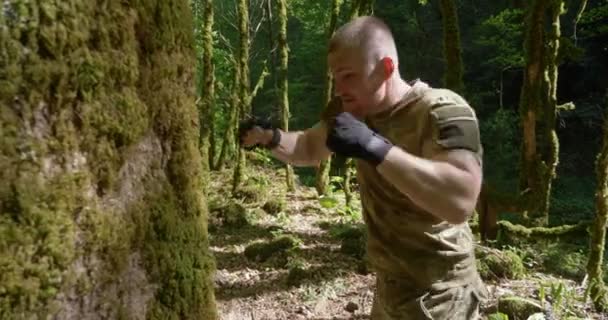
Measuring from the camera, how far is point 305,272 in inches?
262

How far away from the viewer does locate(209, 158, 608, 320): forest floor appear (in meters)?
5.82

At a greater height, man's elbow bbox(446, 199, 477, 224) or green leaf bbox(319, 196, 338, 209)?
man's elbow bbox(446, 199, 477, 224)

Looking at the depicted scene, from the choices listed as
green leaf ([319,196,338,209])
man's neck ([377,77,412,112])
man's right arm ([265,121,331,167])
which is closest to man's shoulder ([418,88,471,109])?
man's neck ([377,77,412,112])

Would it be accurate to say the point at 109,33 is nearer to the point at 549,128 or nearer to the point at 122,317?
the point at 122,317

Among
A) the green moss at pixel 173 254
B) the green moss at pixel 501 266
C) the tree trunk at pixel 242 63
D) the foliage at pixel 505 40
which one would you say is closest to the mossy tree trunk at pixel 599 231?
the green moss at pixel 501 266

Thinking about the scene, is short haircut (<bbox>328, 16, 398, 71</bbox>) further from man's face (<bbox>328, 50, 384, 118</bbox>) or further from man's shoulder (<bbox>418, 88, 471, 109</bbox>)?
man's shoulder (<bbox>418, 88, 471, 109</bbox>)

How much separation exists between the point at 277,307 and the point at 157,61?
15.6 ft

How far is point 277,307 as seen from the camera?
19.6 ft

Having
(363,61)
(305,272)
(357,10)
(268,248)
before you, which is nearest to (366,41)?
(363,61)

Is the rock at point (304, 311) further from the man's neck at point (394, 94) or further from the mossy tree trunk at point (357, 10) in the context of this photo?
the mossy tree trunk at point (357, 10)

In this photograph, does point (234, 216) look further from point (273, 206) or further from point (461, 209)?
point (461, 209)

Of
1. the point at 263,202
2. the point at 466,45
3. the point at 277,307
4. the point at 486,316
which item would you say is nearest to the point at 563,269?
the point at 486,316

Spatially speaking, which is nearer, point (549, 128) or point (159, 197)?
point (159, 197)

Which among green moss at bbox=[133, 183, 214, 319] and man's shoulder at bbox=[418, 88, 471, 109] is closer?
green moss at bbox=[133, 183, 214, 319]
